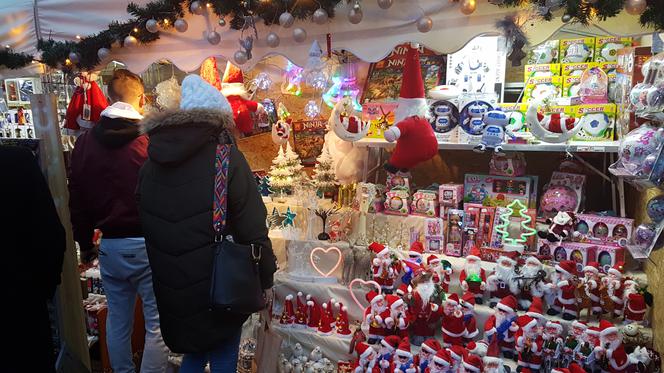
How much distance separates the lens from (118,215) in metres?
2.54

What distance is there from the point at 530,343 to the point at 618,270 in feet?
2.01

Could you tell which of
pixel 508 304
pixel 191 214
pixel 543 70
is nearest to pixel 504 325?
pixel 508 304

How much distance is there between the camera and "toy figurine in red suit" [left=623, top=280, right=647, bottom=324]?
2.24 metres

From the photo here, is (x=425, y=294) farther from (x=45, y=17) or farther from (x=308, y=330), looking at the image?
(x=45, y=17)

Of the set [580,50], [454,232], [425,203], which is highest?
[580,50]

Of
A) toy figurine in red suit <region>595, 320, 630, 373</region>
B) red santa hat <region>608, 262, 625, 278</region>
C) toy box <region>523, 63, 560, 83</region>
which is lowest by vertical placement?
toy figurine in red suit <region>595, 320, 630, 373</region>

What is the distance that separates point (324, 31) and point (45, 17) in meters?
1.96

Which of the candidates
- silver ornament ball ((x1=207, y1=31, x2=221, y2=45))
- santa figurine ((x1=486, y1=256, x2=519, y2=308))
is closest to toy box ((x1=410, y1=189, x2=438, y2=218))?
santa figurine ((x1=486, y1=256, x2=519, y2=308))

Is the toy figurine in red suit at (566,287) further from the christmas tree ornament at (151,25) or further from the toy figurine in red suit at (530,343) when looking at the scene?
the christmas tree ornament at (151,25)

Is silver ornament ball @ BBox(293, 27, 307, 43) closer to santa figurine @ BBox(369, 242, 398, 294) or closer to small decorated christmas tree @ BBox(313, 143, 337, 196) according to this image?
small decorated christmas tree @ BBox(313, 143, 337, 196)

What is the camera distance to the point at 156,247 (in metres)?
1.97

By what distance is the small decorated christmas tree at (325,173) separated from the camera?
335 cm

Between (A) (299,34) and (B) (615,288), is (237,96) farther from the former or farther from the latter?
(B) (615,288)

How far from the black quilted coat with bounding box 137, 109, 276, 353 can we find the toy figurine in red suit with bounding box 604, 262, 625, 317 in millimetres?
1705
